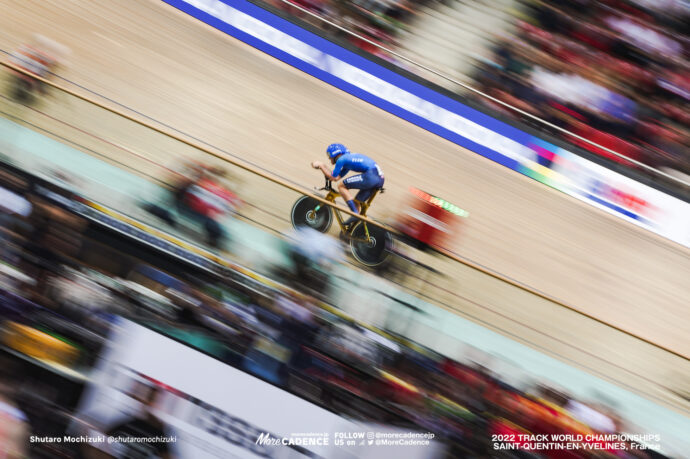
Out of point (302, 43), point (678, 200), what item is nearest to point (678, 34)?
point (678, 200)

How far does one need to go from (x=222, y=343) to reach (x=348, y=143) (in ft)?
13.6

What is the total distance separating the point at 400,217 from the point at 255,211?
994 millimetres

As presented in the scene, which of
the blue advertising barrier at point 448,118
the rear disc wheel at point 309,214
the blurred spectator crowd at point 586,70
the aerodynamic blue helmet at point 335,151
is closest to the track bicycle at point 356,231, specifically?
the rear disc wheel at point 309,214

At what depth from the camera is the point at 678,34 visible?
902 cm

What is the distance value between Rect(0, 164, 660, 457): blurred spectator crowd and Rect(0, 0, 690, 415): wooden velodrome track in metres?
2.94

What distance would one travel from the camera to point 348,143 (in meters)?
8.13

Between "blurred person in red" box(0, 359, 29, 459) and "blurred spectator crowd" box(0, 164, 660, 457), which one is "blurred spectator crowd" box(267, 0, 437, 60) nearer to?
"blurred spectator crowd" box(0, 164, 660, 457)

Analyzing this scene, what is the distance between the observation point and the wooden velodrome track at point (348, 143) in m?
7.79

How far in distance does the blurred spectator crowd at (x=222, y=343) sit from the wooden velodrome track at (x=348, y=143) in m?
2.94

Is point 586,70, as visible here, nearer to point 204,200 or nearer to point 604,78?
point 604,78

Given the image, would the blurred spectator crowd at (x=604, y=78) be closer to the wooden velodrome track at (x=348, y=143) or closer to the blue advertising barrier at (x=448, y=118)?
the blue advertising barrier at (x=448, y=118)

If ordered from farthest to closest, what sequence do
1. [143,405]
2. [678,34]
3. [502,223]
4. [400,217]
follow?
[678,34]
[502,223]
[400,217]
[143,405]

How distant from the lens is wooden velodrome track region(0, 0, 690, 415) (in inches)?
307

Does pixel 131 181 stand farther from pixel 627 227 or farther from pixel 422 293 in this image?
pixel 627 227
